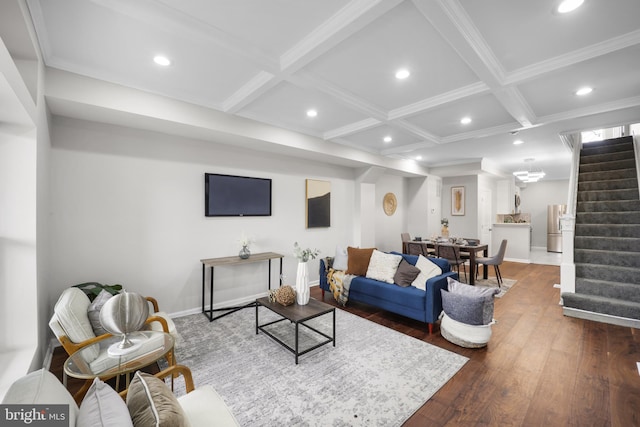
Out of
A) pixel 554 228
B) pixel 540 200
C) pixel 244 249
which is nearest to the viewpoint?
pixel 244 249

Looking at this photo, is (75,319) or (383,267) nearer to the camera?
(75,319)

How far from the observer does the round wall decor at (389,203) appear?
275 inches

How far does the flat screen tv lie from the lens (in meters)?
3.91

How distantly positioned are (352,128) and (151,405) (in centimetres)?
384

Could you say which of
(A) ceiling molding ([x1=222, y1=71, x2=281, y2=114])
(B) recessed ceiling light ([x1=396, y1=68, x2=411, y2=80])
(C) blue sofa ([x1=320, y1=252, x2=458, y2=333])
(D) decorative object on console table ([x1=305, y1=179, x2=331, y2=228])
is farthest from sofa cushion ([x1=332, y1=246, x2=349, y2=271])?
(B) recessed ceiling light ([x1=396, y1=68, x2=411, y2=80])

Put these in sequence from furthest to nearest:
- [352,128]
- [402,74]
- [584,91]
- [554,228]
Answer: [554,228], [352,128], [584,91], [402,74]

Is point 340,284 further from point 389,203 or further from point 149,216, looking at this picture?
point 389,203

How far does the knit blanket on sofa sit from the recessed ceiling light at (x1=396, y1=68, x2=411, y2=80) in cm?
268

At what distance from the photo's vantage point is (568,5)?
1736 millimetres

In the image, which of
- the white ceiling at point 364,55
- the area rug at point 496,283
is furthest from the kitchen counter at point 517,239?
the white ceiling at point 364,55

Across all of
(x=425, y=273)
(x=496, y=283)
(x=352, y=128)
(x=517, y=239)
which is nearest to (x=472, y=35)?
(x=352, y=128)

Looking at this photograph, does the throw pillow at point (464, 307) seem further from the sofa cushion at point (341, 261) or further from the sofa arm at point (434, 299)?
the sofa cushion at point (341, 261)

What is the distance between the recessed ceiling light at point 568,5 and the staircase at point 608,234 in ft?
12.0

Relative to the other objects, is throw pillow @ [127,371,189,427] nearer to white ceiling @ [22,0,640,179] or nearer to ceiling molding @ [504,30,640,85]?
white ceiling @ [22,0,640,179]
